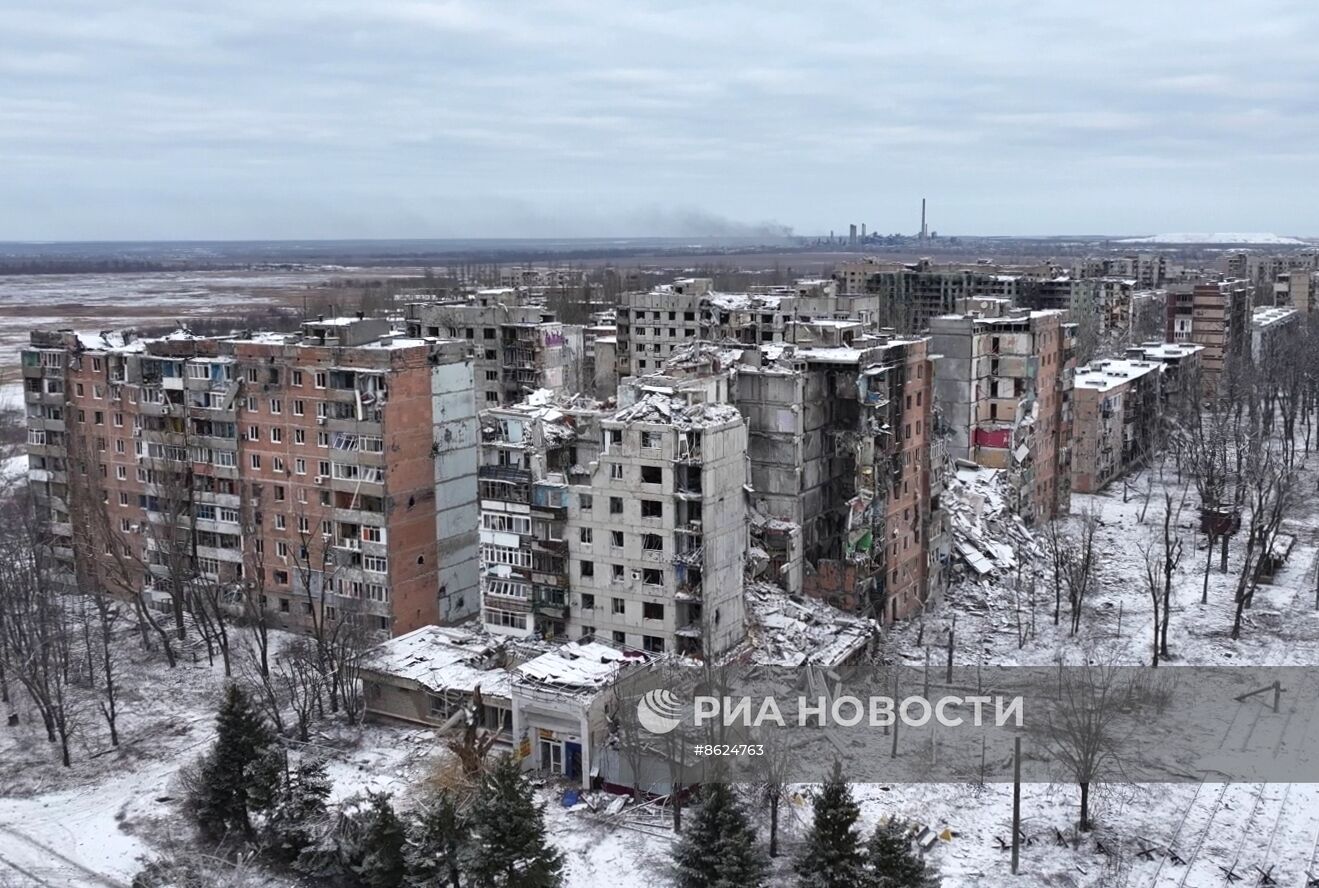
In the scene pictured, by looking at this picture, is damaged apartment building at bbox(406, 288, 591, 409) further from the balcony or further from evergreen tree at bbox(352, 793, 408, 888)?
evergreen tree at bbox(352, 793, 408, 888)

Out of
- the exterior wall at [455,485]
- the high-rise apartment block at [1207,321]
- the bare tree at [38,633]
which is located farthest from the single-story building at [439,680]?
the high-rise apartment block at [1207,321]

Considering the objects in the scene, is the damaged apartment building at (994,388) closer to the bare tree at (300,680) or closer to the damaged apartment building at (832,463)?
the damaged apartment building at (832,463)

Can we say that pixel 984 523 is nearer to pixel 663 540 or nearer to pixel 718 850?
pixel 663 540

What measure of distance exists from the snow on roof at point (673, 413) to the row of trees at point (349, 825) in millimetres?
11367

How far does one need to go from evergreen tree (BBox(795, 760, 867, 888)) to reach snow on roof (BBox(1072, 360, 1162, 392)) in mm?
44046

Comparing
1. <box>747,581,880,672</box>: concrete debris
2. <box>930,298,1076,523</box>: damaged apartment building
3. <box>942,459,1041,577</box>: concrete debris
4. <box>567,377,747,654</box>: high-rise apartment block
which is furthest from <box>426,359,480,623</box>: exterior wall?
<box>930,298,1076,523</box>: damaged apartment building

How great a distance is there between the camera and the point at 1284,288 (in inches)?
5408

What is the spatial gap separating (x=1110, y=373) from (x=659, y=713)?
49.4 meters

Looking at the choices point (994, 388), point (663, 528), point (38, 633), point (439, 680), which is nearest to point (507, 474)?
point (663, 528)

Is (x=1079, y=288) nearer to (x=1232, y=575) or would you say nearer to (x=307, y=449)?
(x=1232, y=575)

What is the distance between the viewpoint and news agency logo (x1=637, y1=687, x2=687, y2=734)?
31.6 m

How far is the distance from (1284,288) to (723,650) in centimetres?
12283

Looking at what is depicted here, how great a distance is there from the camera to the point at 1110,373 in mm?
72438

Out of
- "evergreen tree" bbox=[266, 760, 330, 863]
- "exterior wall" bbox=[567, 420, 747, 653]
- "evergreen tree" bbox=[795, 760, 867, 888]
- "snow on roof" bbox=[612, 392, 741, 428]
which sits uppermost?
"snow on roof" bbox=[612, 392, 741, 428]
